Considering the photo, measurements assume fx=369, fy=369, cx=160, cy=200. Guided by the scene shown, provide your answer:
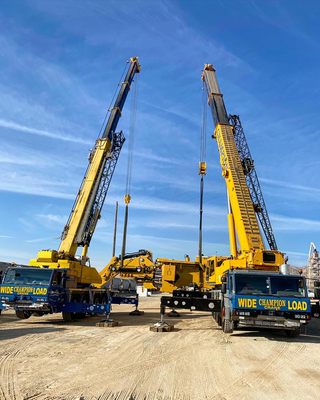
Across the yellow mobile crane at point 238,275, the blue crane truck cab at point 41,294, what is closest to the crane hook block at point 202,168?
the yellow mobile crane at point 238,275

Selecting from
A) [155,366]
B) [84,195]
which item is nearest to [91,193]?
[84,195]

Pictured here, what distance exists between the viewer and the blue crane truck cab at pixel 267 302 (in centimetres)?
1179

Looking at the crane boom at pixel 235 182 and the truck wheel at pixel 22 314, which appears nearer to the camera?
the truck wheel at pixel 22 314

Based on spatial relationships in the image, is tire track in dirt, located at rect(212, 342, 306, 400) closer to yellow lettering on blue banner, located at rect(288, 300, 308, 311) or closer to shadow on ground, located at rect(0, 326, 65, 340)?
yellow lettering on blue banner, located at rect(288, 300, 308, 311)

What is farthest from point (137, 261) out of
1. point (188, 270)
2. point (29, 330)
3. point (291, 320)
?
point (291, 320)

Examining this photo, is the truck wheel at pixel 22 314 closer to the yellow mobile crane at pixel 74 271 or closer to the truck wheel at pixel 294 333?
the yellow mobile crane at pixel 74 271

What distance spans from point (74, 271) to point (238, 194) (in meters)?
9.50

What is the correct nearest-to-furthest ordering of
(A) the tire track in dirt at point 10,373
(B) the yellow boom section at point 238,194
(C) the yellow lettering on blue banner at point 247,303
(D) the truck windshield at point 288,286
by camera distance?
(A) the tire track in dirt at point 10,373
(C) the yellow lettering on blue banner at point 247,303
(D) the truck windshield at point 288,286
(B) the yellow boom section at point 238,194

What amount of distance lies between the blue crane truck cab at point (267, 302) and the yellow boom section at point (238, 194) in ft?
16.8

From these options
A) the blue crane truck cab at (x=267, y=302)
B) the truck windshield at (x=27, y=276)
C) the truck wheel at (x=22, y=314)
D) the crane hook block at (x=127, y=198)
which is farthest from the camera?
the crane hook block at (x=127, y=198)

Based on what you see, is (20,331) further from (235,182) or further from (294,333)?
(235,182)

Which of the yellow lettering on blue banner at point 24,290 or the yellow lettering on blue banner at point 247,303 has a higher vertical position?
the yellow lettering on blue banner at point 24,290

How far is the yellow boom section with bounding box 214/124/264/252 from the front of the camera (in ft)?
60.2

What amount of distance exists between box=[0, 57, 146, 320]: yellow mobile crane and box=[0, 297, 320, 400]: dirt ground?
8.03 ft
